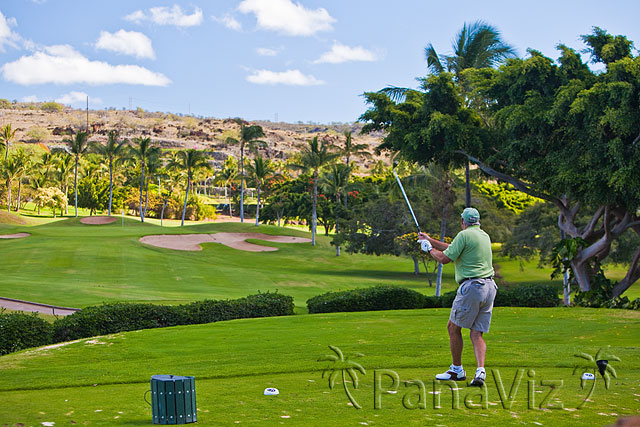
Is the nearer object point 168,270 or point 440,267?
point 440,267

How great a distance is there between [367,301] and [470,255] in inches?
527

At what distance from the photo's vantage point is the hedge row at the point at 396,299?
20.6m

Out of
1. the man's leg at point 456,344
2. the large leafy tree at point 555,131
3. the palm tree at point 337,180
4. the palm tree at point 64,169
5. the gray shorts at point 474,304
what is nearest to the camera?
the gray shorts at point 474,304

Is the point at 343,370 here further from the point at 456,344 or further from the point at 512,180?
the point at 512,180

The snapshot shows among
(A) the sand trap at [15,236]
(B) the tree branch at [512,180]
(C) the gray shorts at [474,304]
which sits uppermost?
(B) the tree branch at [512,180]

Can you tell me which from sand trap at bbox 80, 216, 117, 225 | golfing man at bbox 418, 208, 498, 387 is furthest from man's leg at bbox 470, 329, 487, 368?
sand trap at bbox 80, 216, 117, 225

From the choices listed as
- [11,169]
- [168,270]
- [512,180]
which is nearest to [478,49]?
[512,180]

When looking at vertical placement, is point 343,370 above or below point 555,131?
below

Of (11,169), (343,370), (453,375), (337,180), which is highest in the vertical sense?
(11,169)

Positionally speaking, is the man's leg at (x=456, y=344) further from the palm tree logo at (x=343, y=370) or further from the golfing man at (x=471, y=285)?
the palm tree logo at (x=343, y=370)

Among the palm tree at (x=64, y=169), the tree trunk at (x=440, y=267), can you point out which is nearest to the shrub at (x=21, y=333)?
the tree trunk at (x=440, y=267)

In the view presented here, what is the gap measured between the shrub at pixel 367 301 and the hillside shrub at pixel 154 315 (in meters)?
1.20

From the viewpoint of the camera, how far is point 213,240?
54062 mm

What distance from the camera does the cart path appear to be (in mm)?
21406
